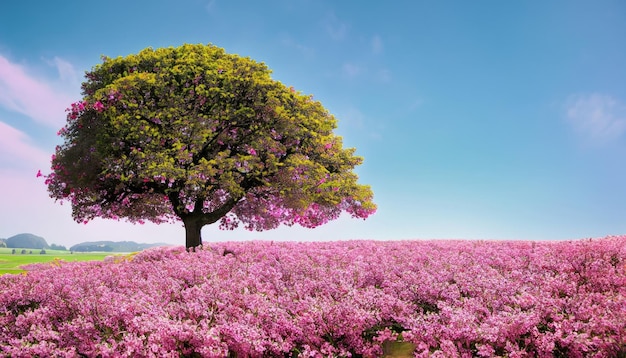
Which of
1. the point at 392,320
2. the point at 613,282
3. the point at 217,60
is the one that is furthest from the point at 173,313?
the point at 217,60

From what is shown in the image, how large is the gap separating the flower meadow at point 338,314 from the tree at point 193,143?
8.08 m

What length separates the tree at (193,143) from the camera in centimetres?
1562

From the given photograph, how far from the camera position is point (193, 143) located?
A: 625 inches

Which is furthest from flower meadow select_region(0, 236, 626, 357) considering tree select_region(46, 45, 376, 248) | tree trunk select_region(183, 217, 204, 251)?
tree trunk select_region(183, 217, 204, 251)

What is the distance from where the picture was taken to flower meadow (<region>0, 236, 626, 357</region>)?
4.62 m

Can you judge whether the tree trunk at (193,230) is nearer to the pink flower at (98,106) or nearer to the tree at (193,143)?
the tree at (193,143)

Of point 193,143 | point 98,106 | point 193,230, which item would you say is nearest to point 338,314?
point 193,143

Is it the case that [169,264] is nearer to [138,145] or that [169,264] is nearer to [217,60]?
[138,145]

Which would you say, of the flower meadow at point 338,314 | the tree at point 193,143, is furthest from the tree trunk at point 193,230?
the flower meadow at point 338,314

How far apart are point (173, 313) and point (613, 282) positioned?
22.3 ft

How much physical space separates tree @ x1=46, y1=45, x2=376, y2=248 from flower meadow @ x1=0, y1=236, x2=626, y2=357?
8.08 m

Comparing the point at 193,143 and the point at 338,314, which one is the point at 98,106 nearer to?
the point at 193,143

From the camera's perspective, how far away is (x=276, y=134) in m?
17.1

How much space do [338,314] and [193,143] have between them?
1223 cm
